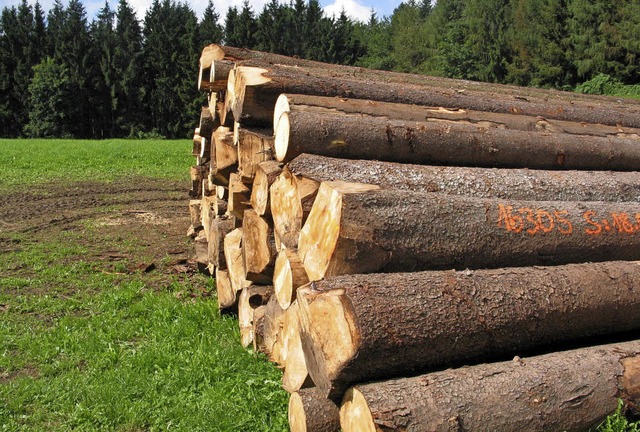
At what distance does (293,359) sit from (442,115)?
2680mm

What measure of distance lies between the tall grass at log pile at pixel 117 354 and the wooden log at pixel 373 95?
1923 mm

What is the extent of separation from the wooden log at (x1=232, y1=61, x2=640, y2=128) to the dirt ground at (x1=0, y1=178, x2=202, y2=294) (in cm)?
259

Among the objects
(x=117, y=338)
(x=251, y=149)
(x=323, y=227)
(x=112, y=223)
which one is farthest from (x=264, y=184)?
(x=112, y=223)

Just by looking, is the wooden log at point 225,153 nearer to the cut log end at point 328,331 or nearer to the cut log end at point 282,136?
the cut log end at point 282,136

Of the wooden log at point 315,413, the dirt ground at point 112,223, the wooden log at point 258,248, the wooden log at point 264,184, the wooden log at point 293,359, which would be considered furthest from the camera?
the dirt ground at point 112,223

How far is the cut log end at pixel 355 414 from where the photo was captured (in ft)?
7.94

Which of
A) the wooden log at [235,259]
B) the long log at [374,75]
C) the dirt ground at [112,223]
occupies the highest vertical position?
the long log at [374,75]

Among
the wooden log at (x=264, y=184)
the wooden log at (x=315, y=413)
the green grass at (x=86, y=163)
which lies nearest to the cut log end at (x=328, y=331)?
the wooden log at (x=315, y=413)

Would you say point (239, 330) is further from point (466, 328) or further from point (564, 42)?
point (564, 42)

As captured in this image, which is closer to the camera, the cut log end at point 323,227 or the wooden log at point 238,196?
the cut log end at point 323,227

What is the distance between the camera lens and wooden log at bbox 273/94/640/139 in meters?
4.34

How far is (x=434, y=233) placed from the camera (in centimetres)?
306

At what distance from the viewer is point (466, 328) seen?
2.74 meters

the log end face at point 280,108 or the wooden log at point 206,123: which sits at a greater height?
the log end face at point 280,108
